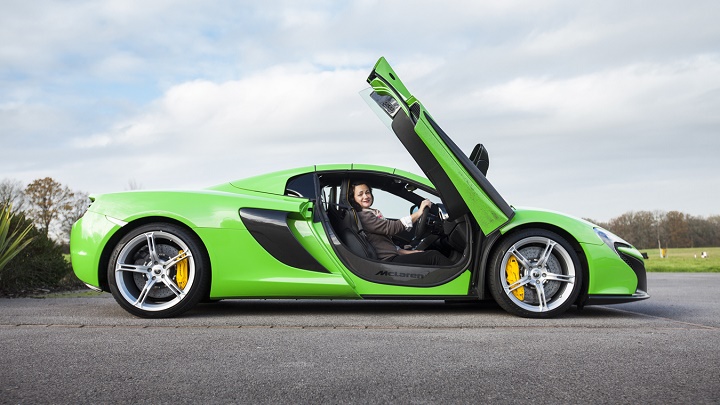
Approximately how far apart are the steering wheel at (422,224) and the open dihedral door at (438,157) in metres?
0.41

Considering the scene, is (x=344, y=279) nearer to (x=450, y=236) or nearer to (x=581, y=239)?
(x=450, y=236)

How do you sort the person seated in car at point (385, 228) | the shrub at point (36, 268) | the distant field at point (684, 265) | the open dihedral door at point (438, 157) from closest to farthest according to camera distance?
the open dihedral door at point (438, 157), the person seated in car at point (385, 228), the shrub at point (36, 268), the distant field at point (684, 265)

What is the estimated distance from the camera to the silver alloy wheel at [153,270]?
5020 millimetres

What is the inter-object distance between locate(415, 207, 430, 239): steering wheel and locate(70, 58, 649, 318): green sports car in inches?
10.9

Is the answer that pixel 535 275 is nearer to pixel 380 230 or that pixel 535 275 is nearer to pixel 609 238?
pixel 609 238

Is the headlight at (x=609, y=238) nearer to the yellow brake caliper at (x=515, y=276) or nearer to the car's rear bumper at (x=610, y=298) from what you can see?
the car's rear bumper at (x=610, y=298)

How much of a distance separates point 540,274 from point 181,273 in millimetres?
3032

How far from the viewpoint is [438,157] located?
4.96 meters

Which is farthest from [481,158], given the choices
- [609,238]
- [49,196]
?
[49,196]

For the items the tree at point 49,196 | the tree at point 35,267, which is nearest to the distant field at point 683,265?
the tree at point 35,267

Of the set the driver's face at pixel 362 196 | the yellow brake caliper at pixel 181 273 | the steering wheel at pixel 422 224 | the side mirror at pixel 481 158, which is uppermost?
the side mirror at pixel 481 158

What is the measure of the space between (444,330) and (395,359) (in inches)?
46.3

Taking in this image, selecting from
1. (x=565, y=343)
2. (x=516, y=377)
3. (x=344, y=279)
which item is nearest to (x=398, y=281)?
(x=344, y=279)

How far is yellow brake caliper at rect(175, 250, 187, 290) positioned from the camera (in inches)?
201
